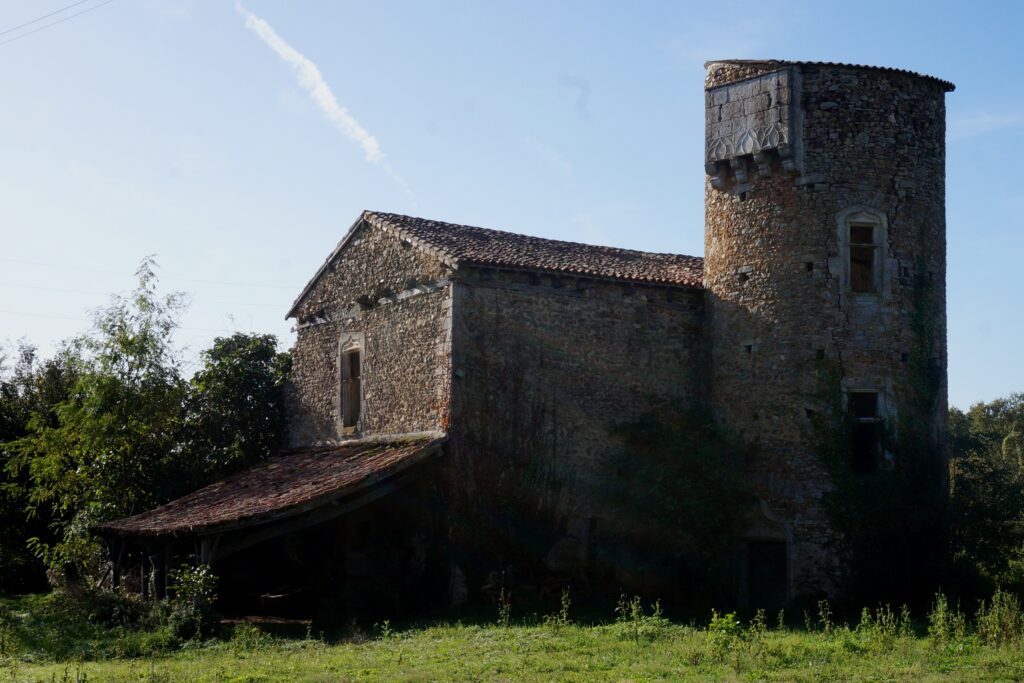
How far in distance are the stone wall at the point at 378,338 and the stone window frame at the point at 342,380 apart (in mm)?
32

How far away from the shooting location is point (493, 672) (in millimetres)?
11953

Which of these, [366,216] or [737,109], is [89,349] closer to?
[366,216]

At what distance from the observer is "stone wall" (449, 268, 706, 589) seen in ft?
59.5

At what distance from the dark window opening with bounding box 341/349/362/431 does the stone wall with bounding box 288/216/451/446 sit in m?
0.23

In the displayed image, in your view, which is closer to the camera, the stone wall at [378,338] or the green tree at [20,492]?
the stone wall at [378,338]

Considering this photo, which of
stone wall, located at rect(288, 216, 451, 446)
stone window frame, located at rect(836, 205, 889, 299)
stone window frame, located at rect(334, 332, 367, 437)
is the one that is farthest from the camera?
stone window frame, located at rect(334, 332, 367, 437)

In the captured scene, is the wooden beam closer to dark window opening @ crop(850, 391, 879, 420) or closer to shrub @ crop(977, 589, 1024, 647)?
dark window opening @ crop(850, 391, 879, 420)

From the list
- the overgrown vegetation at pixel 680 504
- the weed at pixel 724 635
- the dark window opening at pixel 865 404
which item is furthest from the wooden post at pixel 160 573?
the dark window opening at pixel 865 404

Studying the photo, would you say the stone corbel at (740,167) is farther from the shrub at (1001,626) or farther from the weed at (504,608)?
the shrub at (1001,626)

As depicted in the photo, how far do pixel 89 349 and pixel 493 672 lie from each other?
14.6 meters

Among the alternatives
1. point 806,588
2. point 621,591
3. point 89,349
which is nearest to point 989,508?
point 806,588

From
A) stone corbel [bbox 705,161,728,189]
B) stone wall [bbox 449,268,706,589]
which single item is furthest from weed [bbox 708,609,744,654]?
stone corbel [bbox 705,161,728,189]

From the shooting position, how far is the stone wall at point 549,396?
18125mm

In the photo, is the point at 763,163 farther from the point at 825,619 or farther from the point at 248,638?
the point at 248,638
